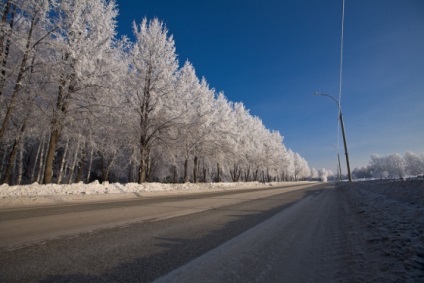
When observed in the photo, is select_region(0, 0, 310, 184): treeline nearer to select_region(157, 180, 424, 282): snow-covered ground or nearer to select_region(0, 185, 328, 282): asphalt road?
select_region(0, 185, 328, 282): asphalt road

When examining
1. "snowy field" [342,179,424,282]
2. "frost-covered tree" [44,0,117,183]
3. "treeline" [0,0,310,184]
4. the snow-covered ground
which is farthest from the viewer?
"frost-covered tree" [44,0,117,183]

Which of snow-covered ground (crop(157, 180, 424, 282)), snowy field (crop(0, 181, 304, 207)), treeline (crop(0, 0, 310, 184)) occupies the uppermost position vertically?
treeline (crop(0, 0, 310, 184))

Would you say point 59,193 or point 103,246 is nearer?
point 103,246

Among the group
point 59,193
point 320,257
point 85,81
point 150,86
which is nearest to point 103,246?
point 320,257

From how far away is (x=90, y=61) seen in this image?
555 inches

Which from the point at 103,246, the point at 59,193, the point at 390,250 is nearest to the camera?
the point at 390,250

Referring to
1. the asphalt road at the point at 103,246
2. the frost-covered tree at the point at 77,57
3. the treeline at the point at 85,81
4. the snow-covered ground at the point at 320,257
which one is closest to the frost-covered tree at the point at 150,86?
the treeline at the point at 85,81

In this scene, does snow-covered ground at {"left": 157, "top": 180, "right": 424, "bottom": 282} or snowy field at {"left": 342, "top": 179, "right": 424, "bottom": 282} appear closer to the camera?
snowy field at {"left": 342, "top": 179, "right": 424, "bottom": 282}

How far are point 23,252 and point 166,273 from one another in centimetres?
202

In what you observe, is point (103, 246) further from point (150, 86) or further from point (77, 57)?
point (150, 86)

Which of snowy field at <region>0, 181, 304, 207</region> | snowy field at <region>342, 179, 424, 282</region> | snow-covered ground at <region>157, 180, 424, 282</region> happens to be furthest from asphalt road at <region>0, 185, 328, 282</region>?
snowy field at <region>0, 181, 304, 207</region>

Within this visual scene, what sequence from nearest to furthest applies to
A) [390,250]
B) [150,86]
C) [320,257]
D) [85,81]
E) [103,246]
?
1. [390,250]
2. [320,257]
3. [103,246]
4. [85,81]
5. [150,86]

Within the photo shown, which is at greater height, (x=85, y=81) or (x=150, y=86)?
(x=150, y=86)

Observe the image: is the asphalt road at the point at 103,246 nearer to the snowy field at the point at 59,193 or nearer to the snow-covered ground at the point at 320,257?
the snow-covered ground at the point at 320,257
